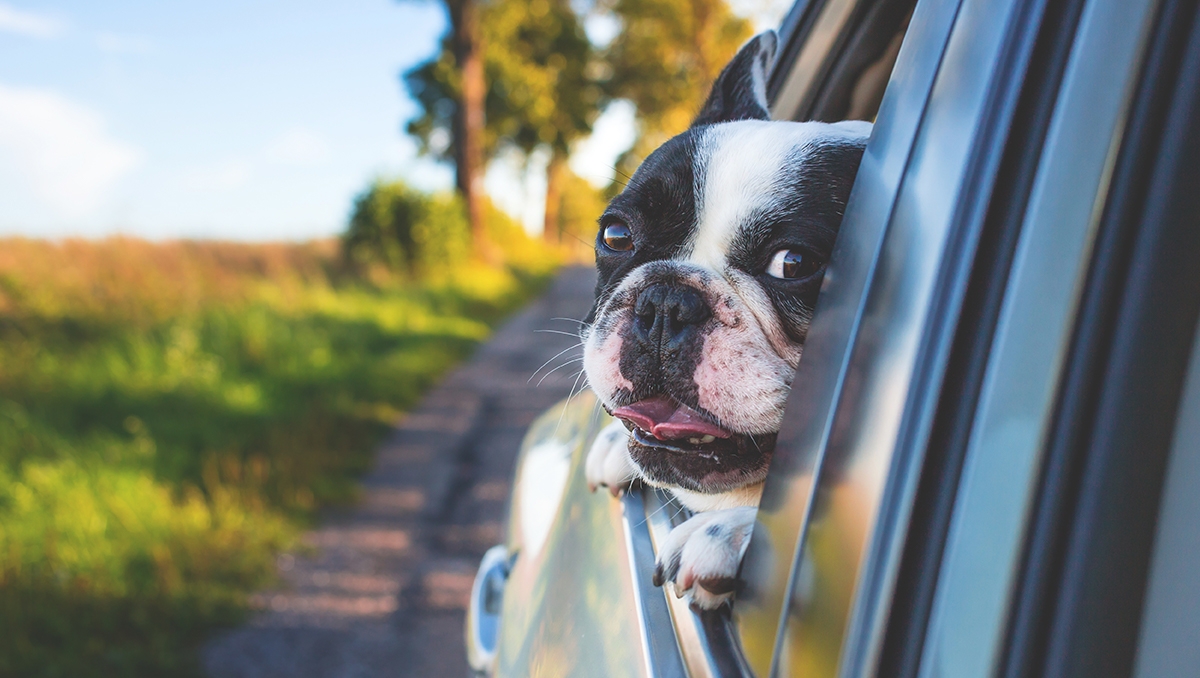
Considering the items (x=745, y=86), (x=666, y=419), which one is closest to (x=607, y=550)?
(x=666, y=419)

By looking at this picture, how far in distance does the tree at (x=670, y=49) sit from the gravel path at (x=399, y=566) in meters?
8.16

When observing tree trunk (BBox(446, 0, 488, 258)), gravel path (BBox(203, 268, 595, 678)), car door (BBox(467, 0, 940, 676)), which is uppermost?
tree trunk (BBox(446, 0, 488, 258))

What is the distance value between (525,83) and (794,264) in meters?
20.9

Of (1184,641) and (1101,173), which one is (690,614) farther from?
(1101,173)

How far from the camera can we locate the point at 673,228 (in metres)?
1.63

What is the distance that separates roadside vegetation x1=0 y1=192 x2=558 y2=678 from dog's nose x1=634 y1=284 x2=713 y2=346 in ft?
9.80

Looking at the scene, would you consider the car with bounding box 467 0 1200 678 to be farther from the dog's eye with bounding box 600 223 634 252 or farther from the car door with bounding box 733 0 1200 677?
the dog's eye with bounding box 600 223 634 252

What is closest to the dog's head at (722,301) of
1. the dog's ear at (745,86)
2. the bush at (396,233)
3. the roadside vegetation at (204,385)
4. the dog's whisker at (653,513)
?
the dog's whisker at (653,513)

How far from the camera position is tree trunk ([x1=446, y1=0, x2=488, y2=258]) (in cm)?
1650

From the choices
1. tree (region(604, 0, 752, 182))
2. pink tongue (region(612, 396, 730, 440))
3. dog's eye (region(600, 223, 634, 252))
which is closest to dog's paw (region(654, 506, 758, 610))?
pink tongue (region(612, 396, 730, 440))

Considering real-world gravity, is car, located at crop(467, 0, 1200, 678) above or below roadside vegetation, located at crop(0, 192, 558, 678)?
above

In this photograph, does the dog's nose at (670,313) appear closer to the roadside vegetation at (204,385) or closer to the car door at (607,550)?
the car door at (607,550)

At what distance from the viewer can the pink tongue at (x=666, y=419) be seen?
1.32 meters

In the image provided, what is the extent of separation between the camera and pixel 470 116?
17422mm
